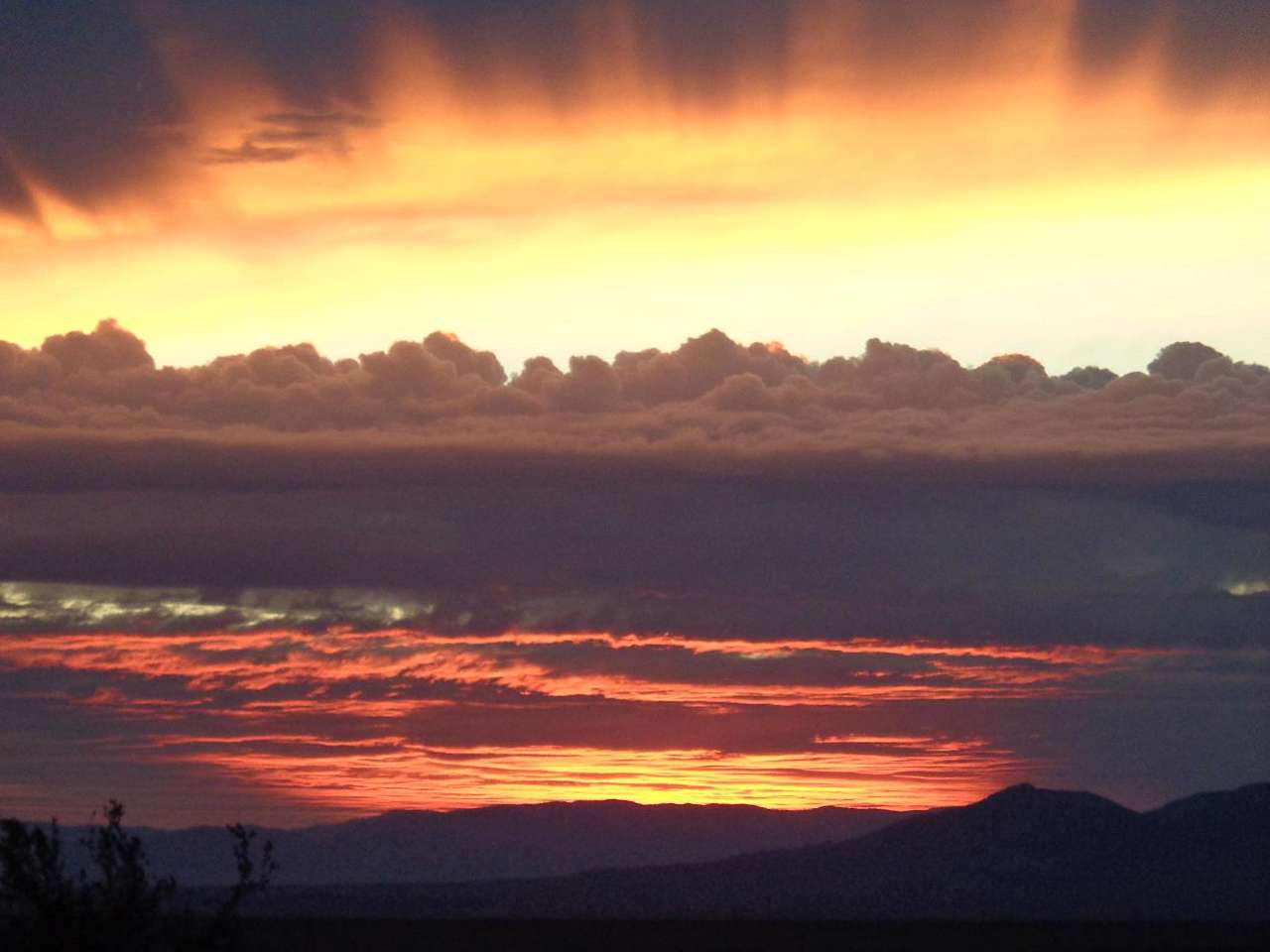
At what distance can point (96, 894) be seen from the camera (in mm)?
36406

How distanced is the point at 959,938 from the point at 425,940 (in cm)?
4027

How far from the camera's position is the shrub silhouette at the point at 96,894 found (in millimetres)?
35438

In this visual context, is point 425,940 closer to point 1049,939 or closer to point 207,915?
point 1049,939

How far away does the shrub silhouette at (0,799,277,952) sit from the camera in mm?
35438

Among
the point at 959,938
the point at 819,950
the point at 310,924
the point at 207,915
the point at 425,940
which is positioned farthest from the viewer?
the point at 310,924

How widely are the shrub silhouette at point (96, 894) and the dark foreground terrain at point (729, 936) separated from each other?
7575 centimetres

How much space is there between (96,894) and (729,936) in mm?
95777

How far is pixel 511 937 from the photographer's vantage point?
417 ft

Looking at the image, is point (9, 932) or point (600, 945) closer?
point (9, 932)

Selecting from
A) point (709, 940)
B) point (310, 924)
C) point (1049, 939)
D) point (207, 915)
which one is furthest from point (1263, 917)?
point (207, 915)

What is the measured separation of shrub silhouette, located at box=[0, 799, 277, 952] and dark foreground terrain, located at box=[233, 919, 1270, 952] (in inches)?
2982

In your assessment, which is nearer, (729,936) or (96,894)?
(96,894)

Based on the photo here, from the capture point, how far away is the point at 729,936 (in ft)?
417

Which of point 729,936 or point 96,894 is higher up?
point 96,894
